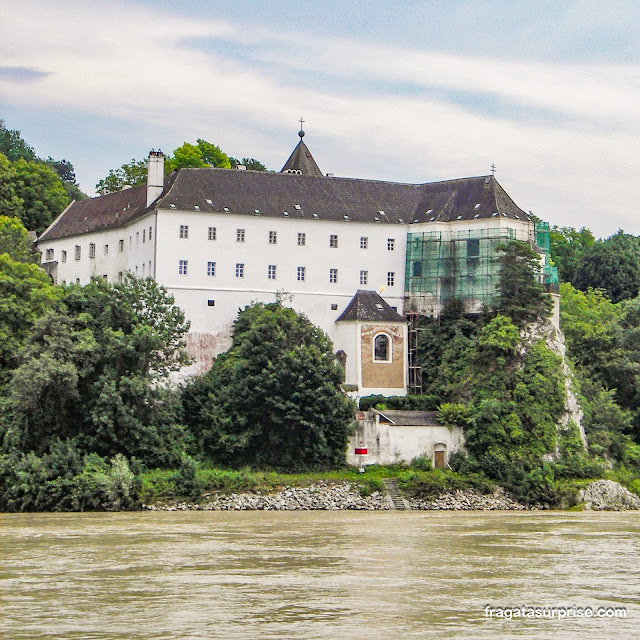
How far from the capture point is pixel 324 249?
64.2 metres

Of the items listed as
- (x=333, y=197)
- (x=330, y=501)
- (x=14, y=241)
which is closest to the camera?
(x=330, y=501)

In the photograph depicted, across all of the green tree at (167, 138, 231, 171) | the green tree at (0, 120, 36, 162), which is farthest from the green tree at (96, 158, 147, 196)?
the green tree at (0, 120, 36, 162)

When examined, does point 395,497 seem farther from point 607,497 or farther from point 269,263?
point 269,263

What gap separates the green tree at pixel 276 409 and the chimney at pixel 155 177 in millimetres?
12453

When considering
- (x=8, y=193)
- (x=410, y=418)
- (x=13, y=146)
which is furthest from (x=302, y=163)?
(x=13, y=146)

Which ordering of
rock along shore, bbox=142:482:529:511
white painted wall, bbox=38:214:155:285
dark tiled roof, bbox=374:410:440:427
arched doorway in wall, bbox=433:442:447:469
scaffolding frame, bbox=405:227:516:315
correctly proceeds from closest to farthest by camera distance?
1. rock along shore, bbox=142:482:529:511
2. arched doorway in wall, bbox=433:442:447:469
3. dark tiled roof, bbox=374:410:440:427
4. scaffolding frame, bbox=405:227:516:315
5. white painted wall, bbox=38:214:155:285

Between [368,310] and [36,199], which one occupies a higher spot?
[36,199]

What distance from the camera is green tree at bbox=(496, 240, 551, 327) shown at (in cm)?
5978

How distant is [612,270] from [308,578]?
6231 centimetres

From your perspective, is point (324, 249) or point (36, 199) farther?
point (36, 199)

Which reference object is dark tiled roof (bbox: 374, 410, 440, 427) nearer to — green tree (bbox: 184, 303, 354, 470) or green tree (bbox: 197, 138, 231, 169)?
green tree (bbox: 184, 303, 354, 470)

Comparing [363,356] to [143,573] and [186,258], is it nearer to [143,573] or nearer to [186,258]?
[186,258]

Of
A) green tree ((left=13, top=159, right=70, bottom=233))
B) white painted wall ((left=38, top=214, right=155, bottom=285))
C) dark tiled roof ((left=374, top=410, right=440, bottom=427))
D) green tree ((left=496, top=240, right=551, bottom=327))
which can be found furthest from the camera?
green tree ((left=13, top=159, right=70, bottom=233))

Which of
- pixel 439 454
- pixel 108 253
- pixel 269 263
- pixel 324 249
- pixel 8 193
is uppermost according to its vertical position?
pixel 8 193
